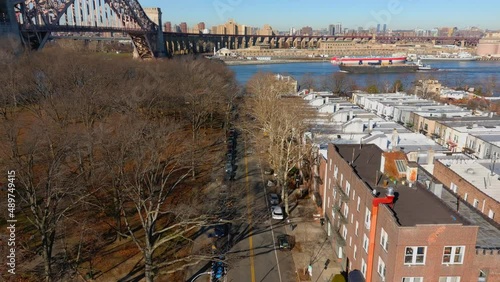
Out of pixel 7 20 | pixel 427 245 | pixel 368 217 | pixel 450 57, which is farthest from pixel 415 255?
pixel 450 57

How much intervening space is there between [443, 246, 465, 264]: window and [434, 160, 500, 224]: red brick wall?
5721 millimetres

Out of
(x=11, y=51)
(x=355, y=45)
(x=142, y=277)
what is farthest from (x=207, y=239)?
(x=355, y=45)

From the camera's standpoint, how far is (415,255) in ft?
41.0

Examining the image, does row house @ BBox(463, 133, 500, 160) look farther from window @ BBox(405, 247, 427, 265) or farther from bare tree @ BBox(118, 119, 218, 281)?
bare tree @ BBox(118, 119, 218, 281)

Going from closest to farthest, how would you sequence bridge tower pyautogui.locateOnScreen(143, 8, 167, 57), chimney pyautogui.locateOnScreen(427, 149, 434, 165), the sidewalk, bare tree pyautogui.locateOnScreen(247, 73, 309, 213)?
the sidewalk, chimney pyautogui.locateOnScreen(427, 149, 434, 165), bare tree pyautogui.locateOnScreen(247, 73, 309, 213), bridge tower pyautogui.locateOnScreen(143, 8, 167, 57)

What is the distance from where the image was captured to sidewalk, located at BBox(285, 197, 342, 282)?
17.7 meters

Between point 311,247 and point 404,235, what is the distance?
8.06 m

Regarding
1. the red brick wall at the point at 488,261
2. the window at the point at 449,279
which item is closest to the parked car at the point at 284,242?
the window at the point at 449,279

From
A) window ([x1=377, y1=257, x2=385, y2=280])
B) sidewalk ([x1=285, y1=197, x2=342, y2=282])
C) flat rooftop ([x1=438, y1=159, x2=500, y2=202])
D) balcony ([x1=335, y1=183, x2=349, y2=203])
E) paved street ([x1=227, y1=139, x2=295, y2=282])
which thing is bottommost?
sidewalk ([x1=285, y1=197, x2=342, y2=282])

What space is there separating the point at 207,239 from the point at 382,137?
13.1 metres

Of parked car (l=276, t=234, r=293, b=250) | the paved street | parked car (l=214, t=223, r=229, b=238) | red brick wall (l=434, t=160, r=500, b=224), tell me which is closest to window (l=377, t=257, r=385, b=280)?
the paved street

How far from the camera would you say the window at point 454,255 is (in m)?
12.4

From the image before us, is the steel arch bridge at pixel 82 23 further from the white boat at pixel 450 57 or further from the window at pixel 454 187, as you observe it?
the white boat at pixel 450 57

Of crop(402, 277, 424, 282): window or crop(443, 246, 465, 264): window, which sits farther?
crop(402, 277, 424, 282): window
